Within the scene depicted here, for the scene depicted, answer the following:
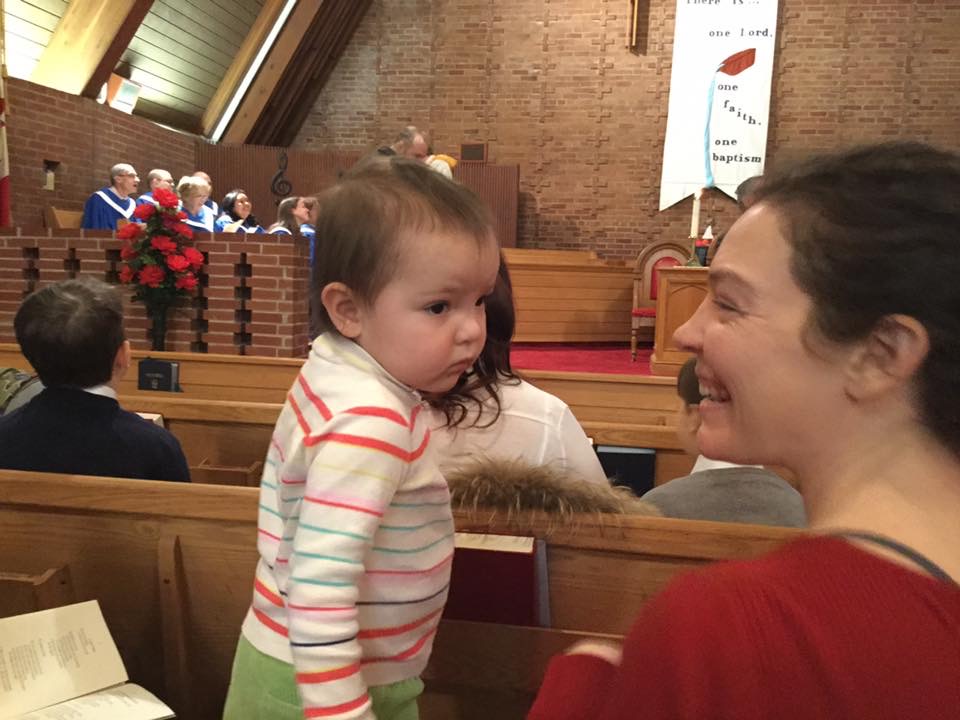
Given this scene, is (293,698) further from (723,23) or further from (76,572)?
(723,23)

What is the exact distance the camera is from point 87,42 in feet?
21.6

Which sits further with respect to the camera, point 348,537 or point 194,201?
point 194,201

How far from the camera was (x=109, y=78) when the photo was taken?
729cm

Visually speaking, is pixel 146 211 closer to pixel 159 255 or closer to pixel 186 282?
pixel 159 255

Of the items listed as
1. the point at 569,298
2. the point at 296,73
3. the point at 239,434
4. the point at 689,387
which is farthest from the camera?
the point at 296,73

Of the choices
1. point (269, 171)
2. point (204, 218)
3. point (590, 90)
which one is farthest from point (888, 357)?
point (269, 171)

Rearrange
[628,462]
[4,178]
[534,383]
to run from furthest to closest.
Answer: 1. [4,178]
2. [534,383]
3. [628,462]

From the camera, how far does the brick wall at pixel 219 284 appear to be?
17.2ft

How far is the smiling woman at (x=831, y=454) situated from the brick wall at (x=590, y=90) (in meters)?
9.55

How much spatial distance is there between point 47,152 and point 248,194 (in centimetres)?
354

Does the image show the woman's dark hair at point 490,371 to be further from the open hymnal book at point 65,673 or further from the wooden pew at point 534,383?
the wooden pew at point 534,383

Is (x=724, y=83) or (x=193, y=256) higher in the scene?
(x=724, y=83)

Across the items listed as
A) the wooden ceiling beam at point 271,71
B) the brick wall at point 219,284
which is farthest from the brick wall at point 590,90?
the brick wall at point 219,284

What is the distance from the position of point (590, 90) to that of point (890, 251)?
10117 mm
